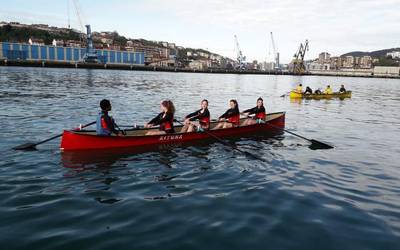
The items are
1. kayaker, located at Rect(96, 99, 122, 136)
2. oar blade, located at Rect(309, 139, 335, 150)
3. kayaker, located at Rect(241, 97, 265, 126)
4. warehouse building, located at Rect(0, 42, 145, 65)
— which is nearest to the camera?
kayaker, located at Rect(96, 99, 122, 136)

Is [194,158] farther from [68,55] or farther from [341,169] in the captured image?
[68,55]

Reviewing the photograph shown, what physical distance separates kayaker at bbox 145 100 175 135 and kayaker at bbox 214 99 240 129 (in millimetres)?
3560

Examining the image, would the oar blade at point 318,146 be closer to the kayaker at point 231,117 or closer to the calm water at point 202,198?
the calm water at point 202,198

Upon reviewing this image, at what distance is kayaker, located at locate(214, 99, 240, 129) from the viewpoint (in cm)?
1764

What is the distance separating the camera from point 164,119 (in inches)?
577

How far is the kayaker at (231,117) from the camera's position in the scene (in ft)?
57.9

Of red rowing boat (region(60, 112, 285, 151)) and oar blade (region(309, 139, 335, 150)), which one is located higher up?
red rowing boat (region(60, 112, 285, 151))

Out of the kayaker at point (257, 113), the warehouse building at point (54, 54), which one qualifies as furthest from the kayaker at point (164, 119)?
the warehouse building at point (54, 54)

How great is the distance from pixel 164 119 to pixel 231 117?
448 cm

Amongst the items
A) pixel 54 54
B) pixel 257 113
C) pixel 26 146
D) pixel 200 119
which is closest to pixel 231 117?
pixel 257 113

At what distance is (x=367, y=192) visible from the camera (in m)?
10.3

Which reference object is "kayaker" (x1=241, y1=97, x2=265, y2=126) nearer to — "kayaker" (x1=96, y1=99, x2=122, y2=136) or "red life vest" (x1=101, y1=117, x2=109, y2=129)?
"kayaker" (x1=96, y1=99, x2=122, y2=136)

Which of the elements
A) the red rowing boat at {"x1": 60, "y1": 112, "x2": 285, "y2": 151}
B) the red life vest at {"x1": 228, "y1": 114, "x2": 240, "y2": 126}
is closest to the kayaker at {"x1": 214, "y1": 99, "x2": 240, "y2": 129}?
the red life vest at {"x1": 228, "y1": 114, "x2": 240, "y2": 126}

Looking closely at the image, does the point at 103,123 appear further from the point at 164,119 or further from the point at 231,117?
the point at 231,117
